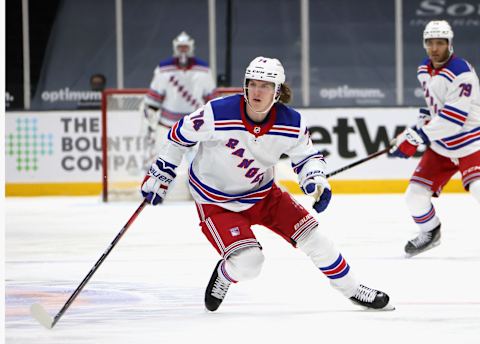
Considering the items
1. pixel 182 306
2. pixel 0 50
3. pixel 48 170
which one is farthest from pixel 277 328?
pixel 48 170

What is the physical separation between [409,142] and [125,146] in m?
4.52

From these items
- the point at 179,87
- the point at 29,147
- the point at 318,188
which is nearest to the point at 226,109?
the point at 318,188

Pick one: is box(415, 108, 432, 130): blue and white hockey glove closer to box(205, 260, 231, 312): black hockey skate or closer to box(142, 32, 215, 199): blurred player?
box(205, 260, 231, 312): black hockey skate

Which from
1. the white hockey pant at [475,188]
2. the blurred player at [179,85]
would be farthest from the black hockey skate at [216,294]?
the blurred player at [179,85]

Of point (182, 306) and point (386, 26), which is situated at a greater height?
point (386, 26)

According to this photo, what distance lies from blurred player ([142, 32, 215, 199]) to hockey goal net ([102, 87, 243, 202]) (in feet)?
0.81

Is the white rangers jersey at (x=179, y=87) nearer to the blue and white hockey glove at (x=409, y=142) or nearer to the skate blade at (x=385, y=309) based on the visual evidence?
the blue and white hockey glove at (x=409, y=142)

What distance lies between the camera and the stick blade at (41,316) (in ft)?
10.9

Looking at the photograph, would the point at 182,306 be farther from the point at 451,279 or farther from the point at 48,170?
the point at 48,170

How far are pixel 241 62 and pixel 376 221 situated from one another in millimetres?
4065

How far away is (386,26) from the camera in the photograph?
10.9 m

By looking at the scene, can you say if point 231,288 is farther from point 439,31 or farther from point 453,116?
point 439,31

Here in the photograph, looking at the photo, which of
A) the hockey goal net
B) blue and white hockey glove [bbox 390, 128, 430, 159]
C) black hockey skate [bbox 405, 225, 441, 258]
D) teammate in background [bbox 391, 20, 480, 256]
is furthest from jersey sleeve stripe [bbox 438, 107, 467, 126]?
the hockey goal net

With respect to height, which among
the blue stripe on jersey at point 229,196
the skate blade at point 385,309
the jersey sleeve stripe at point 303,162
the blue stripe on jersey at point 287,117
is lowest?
the skate blade at point 385,309
